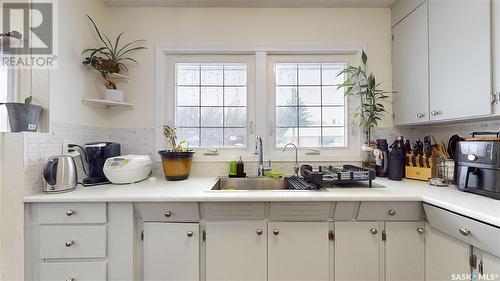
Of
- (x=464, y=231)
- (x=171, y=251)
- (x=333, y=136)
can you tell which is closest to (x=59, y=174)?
(x=171, y=251)

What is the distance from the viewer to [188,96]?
2123mm

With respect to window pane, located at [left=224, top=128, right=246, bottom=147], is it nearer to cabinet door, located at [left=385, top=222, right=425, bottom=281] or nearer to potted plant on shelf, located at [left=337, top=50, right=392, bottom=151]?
potted plant on shelf, located at [left=337, top=50, right=392, bottom=151]

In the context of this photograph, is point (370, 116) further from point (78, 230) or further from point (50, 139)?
point (50, 139)

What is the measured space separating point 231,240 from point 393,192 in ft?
3.61

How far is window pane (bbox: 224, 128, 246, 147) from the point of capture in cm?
211

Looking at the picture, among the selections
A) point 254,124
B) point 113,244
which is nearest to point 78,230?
point 113,244

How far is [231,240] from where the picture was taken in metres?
1.40

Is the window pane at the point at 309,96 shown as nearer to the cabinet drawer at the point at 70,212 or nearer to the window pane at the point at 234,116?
the window pane at the point at 234,116

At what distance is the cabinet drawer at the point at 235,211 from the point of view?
4.50 feet

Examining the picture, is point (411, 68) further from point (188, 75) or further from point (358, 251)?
point (188, 75)

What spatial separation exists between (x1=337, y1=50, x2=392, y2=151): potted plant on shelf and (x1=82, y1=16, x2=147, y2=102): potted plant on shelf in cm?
196

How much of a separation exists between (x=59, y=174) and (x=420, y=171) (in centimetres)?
262

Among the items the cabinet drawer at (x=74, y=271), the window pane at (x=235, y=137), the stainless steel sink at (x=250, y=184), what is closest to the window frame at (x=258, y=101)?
the window pane at (x=235, y=137)

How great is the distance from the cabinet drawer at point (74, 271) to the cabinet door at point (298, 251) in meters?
1.06
